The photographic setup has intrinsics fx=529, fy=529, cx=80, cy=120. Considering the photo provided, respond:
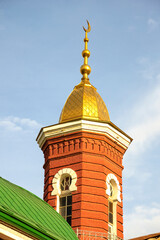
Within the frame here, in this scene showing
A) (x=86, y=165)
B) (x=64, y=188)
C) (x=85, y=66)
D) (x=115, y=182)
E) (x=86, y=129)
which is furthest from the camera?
(x=85, y=66)

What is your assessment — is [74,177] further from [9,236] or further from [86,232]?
[9,236]

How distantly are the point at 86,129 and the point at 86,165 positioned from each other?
5.96ft

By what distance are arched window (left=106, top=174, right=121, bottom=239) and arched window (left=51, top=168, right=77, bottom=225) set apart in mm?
1738

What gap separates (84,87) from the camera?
2805cm

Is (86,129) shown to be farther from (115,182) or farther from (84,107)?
(115,182)

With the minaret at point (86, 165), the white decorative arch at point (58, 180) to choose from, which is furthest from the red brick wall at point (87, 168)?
the white decorative arch at point (58, 180)

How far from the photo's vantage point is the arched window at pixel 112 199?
977 inches

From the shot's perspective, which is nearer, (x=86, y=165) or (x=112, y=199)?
(x=86, y=165)

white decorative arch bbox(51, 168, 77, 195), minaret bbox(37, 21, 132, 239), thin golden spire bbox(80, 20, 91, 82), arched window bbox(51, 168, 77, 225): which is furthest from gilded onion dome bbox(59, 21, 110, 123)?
arched window bbox(51, 168, 77, 225)

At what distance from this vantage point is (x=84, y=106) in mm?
26641

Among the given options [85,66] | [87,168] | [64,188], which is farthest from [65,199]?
[85,66]

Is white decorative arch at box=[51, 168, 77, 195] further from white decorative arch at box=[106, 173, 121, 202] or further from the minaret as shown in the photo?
white decorative arch at box=[106, 173, 121, 202]

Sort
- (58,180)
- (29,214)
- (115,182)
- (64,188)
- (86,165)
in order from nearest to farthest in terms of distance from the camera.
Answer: (29,214), (86,165), (64,188), (58,180), (115,182)

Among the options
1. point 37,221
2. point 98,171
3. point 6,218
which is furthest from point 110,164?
point 6,218
